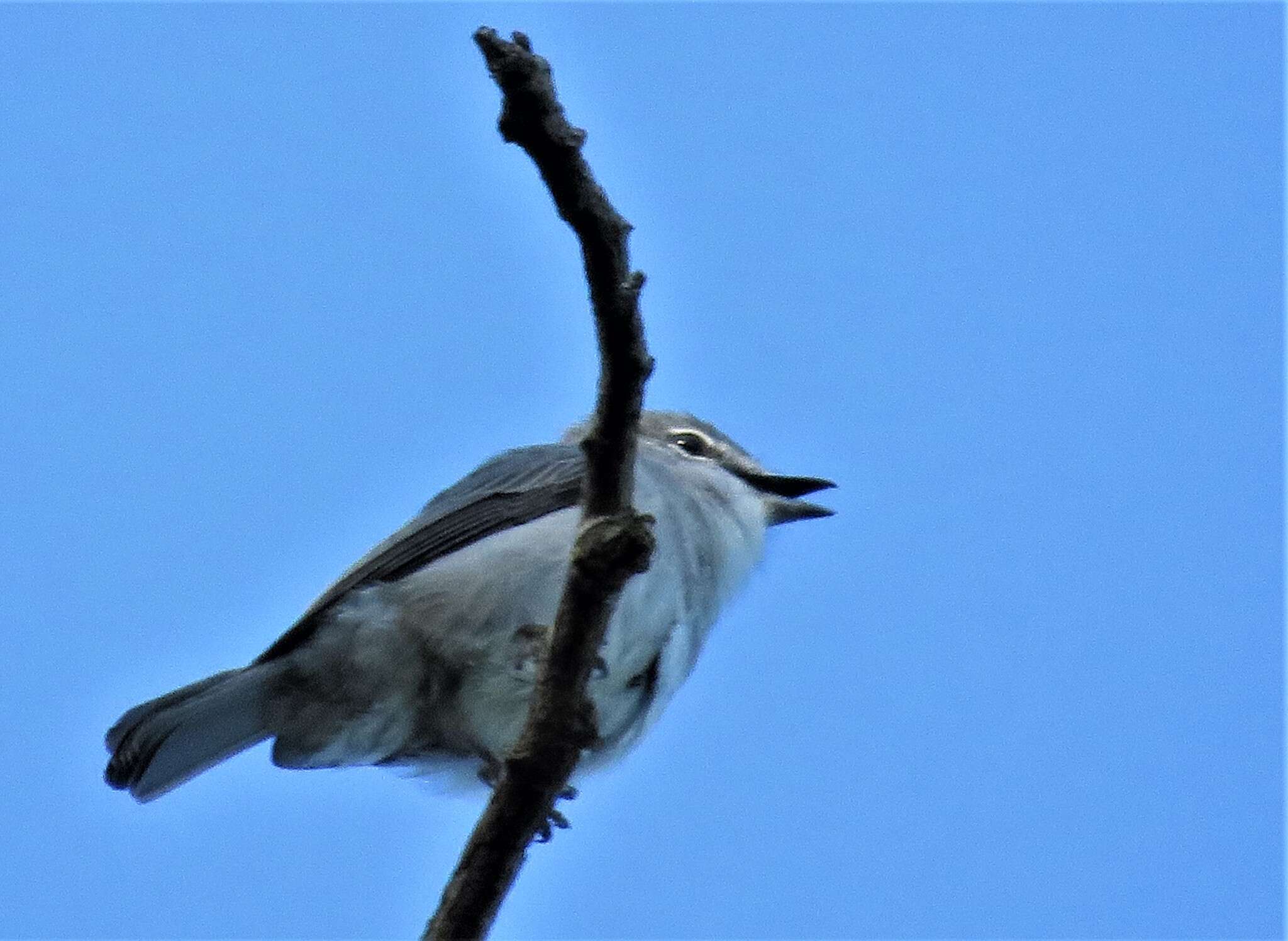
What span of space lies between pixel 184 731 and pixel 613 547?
2875 millimetres

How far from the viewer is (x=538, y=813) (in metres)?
4.88

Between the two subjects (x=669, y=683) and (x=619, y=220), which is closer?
(x=619, y=220)

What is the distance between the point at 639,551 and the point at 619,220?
2.99ft

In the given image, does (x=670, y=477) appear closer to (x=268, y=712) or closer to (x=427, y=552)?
(x=427, y=552)

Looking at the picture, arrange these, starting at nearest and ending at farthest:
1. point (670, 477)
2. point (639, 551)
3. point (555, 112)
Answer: point (555, 112)
point (639, 551)
point (670, 477)

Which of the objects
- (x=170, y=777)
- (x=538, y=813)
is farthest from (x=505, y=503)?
(x=538, y=813)

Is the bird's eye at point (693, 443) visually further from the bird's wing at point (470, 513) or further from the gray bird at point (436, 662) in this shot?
the gray bird at point (436, 662)

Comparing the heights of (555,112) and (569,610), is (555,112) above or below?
above

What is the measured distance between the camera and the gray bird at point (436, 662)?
639 centimetres

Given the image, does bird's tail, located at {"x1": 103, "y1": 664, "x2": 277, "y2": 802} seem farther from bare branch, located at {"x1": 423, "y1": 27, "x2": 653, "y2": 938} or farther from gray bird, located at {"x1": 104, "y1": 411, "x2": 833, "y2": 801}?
bare branch, located at {"x1": 423, "y1": 27, "x2": 653, "y2": 938}

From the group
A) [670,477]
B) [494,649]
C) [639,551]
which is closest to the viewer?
[639,551]

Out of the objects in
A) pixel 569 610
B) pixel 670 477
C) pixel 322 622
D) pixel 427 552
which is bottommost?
pixel 569 610

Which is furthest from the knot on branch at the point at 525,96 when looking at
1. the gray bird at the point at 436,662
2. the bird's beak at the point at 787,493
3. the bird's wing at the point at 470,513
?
the bird's beak at the point at 787,493

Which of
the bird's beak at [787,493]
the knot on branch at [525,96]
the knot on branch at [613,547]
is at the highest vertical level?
the bird's beak at [787,493]
